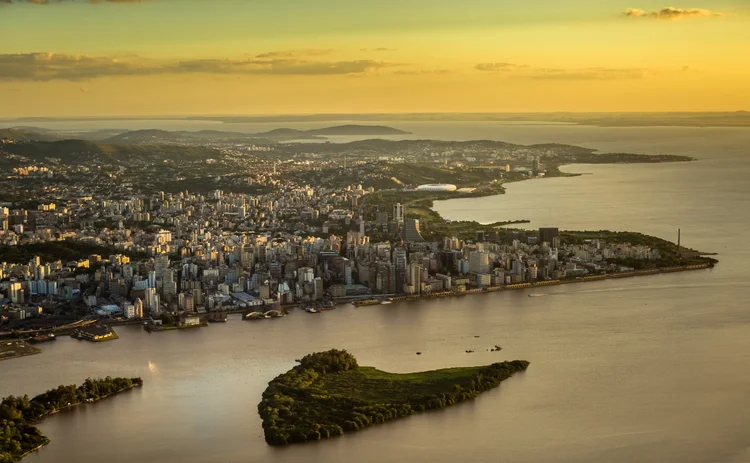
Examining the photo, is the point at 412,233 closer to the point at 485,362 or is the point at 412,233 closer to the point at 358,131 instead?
the point at 485,362

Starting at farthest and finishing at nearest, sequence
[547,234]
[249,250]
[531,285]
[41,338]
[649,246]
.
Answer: [547,234] < [649,246] < [249,250] < [531,285] < [41,338]

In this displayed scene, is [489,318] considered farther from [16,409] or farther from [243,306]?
[16,409]

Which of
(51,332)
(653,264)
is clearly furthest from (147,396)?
(653,264)

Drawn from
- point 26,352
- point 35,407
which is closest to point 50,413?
point 35,407

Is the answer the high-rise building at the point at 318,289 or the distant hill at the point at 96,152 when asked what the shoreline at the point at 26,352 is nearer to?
the high-rise building at the point at 318,289

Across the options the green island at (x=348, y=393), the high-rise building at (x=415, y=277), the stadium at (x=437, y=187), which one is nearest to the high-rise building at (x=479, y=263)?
the high-rise building at (x=415, y=277)

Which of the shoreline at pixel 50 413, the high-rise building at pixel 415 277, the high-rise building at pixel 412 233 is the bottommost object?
the shoreline at pixel 50 413

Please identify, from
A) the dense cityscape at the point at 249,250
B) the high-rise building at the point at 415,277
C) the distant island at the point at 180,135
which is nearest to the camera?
the dense cityscape at the point at 249,250

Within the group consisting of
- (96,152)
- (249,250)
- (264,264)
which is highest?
(96,152)

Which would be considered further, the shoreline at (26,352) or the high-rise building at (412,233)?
the high-rise building at (412,233)
